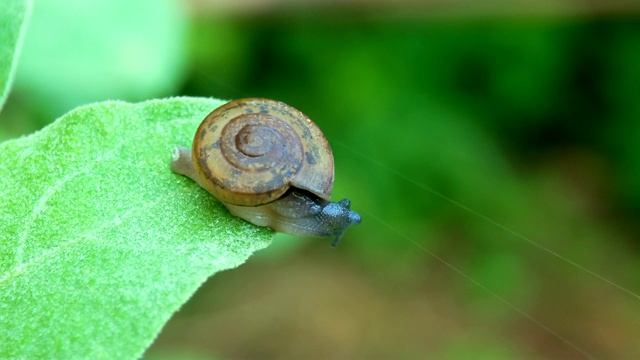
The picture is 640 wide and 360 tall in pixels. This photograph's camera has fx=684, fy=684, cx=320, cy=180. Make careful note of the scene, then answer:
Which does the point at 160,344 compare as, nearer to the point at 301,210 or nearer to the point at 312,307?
the point at 312,307

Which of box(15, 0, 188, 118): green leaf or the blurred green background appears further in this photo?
the blurred green background

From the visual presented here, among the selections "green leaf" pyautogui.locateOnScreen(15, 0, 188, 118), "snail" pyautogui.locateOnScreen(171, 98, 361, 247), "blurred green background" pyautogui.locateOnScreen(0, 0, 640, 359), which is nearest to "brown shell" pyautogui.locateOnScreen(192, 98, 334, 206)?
"snail" pyautogui.locateOnScreen(171, 98, 361, 247)

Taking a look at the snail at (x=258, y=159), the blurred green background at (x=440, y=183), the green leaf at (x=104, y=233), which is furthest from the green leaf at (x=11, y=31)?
the blurred green background at (x=440, y=183)

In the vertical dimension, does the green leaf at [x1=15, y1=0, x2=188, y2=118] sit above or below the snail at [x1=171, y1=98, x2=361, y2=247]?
below

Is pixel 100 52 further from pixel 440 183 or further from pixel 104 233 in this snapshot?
A: pixel 440 183

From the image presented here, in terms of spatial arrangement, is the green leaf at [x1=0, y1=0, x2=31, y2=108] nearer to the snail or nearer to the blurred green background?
the snail

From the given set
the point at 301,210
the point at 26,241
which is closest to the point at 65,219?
the point at 26,241
